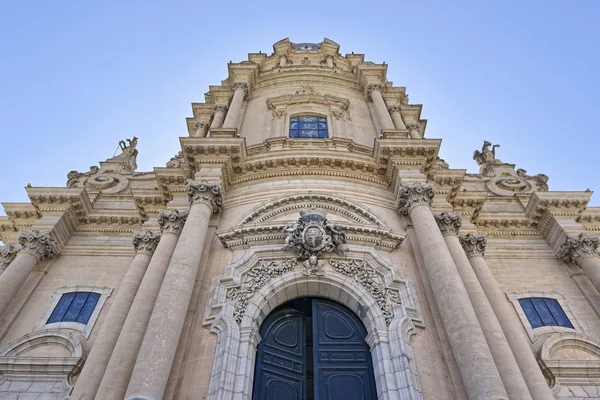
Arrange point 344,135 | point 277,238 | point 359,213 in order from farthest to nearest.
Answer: point 344,135, point 359,213, point 277,238

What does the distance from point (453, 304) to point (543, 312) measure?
182 inches

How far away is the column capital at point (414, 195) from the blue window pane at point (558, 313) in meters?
4.36

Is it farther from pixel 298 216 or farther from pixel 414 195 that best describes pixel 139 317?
pixel 414 195

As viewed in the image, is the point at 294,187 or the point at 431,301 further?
the point at 294,187

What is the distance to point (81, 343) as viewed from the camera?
35.3 ft

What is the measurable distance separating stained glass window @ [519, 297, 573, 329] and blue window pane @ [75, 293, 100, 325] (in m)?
11.5

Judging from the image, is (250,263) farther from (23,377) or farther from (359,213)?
(23,377)

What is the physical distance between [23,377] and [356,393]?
24.9ft

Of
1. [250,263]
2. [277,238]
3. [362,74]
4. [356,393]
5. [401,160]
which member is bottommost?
[356,393]

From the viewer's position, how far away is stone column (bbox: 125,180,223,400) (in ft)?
24.5

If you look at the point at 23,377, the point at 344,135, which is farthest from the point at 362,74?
the point at 23,377

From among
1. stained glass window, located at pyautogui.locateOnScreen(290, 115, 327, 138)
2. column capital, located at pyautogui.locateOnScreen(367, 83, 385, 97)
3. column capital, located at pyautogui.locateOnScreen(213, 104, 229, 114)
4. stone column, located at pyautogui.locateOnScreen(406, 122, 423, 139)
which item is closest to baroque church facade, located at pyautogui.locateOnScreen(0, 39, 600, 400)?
stained glass window, located at pyautogui.locateOnScreen(290, 115, 327, 138)

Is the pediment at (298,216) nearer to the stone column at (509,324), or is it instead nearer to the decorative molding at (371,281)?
the decorative molding at (371,281)

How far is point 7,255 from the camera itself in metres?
12.7
